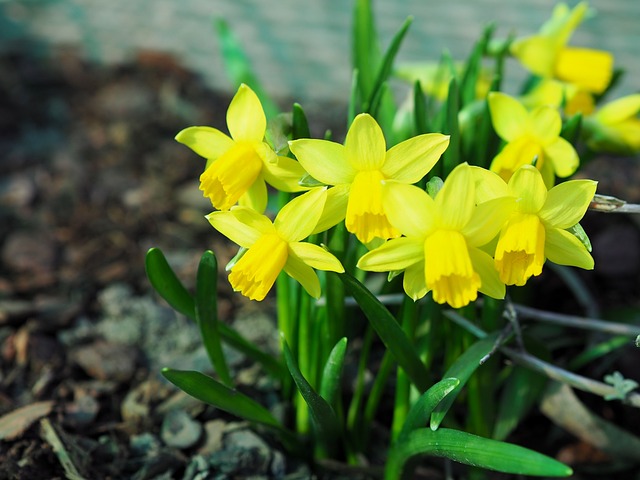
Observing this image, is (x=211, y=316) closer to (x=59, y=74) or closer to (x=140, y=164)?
(x=140, y=164)

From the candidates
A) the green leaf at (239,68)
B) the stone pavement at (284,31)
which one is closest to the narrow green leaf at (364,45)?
the green leaf at (239,68)

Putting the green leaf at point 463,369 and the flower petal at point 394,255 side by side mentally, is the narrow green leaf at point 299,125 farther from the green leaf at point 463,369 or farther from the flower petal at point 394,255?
the green leaf at point 463,369

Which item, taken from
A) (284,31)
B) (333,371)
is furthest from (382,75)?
(284,31)

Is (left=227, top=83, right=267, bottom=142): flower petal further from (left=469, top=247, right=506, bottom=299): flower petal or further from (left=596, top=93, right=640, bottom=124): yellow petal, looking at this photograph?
(left=596, top=93, right=640, bottom=124): yellow petal

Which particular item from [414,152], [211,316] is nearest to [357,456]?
[211,316]

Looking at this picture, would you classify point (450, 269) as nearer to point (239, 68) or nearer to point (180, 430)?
point (180, 430)

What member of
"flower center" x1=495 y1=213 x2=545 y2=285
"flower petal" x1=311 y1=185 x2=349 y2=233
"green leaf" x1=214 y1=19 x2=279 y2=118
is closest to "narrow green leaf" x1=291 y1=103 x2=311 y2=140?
"flower petal" x1=311 y1=185 x2=349 y2=233
